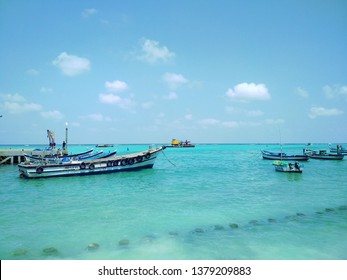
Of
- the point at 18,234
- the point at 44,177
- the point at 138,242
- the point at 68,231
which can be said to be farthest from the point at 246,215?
the point at 44,177

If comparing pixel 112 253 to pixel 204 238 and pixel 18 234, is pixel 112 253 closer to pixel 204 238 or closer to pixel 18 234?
pixel 204 238

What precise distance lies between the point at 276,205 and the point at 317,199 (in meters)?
3.63

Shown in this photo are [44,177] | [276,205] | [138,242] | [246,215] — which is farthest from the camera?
[44,177]

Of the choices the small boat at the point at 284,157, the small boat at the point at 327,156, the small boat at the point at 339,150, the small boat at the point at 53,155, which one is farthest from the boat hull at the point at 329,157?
the small boat at the point at 53,155

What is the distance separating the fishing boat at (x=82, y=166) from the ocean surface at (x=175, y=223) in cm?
559

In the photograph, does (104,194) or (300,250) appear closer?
(300,250)

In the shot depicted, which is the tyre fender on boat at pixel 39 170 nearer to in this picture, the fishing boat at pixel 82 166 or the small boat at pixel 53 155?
the fishing boat at pixel 82 166

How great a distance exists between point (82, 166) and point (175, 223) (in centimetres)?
1948

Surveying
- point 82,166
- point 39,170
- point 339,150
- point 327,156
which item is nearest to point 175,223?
point 82,166

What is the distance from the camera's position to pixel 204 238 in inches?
410

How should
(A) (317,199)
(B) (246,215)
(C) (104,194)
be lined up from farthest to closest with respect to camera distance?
(C) (104,194), (A) (317,199), (B) (246,215)

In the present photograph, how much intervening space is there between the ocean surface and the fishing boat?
5.59 meters

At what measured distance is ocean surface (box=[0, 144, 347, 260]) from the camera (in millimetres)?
9305

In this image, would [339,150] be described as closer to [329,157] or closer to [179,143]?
[329,157]
